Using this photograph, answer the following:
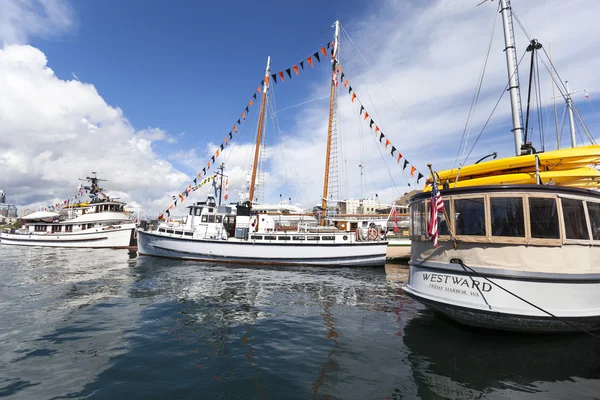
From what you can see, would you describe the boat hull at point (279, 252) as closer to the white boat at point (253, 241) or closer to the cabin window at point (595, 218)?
the white boat at point (253, 241)

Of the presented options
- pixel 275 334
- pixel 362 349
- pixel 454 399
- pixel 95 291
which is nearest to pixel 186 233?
pixel 95 291

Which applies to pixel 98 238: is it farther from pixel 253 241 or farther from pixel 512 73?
pixel 512 73

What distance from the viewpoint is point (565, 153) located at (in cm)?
899

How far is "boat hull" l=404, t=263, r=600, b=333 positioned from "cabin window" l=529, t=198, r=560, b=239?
39.6 inches

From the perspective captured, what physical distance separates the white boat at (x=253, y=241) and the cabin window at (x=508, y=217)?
1673cm

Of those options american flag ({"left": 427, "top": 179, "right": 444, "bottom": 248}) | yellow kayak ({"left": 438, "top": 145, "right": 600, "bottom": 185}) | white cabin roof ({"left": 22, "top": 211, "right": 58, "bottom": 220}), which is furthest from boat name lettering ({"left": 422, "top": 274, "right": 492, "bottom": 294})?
white cabin roof ({"left": 22, "top": 211, "right": 58, "bottom": 220})

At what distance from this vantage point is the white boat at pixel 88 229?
40.5 meters

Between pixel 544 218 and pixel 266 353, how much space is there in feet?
25.1

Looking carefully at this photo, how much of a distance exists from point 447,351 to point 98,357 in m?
7.99

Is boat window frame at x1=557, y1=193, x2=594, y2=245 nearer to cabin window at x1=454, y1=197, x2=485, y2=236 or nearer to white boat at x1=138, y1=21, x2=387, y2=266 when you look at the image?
cabin window at x1=454, y1=197, x2=485, y2=236

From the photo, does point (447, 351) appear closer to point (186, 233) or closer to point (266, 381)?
point (266, 381)

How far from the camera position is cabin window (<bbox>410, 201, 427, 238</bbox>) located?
28.6 feet

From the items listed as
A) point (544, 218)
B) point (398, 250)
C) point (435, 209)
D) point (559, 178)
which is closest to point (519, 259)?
point (544, 218)

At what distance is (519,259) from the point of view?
6.88m
